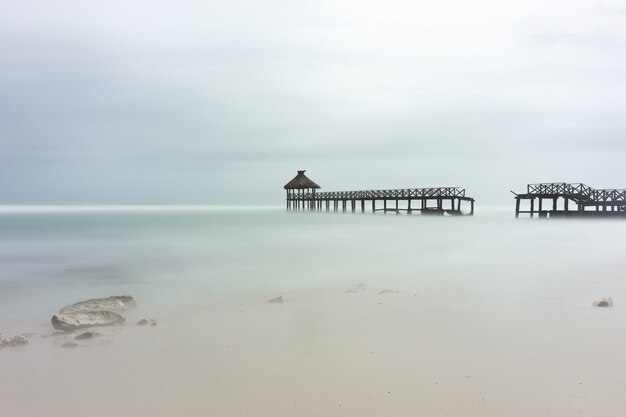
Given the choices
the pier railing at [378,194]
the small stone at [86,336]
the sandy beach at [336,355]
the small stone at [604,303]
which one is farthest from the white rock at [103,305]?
the pier railing at [378,194]

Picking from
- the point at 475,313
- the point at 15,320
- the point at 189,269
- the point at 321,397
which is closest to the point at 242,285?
the point at 189,269

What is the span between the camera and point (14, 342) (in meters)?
6.44

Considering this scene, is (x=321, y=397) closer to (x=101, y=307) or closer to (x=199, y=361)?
(x=199, y=361)

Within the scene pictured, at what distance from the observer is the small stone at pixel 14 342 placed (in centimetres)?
639

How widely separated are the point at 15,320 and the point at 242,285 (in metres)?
4.55

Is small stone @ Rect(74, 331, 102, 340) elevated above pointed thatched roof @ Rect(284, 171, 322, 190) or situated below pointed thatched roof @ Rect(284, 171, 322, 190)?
below

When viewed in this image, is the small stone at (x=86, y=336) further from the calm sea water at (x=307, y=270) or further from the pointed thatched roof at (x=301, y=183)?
the pointed thatched roof at (x=301, y=183)

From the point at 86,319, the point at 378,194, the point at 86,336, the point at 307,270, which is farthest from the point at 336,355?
the point at 378,194

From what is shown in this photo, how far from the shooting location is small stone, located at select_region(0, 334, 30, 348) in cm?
639

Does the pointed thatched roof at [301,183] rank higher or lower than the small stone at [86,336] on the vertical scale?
higher

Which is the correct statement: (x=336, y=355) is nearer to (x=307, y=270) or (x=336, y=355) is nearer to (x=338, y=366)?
(x=338, y=366)

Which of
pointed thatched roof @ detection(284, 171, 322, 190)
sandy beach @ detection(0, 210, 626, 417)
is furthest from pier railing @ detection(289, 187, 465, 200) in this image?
sandy beach @ detection(0, 210, 626, 417)

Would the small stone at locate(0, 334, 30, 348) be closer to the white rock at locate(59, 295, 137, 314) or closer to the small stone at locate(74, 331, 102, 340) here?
the small stone at locate(74, 331, 102, 340)

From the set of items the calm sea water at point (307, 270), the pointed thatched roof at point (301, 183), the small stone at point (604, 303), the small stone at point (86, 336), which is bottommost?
the calm sea water at point (307, 270)
